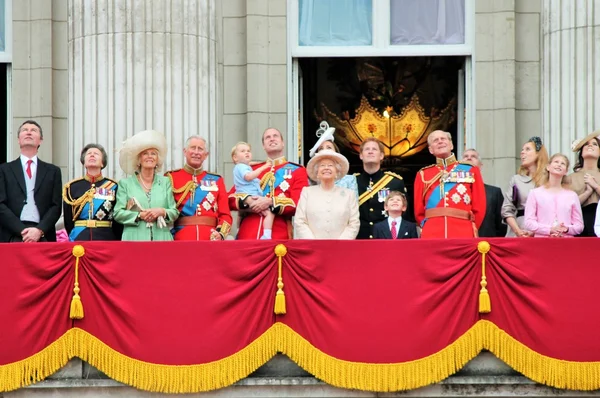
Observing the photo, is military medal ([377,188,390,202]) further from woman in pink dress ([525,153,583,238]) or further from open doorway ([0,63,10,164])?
open doorway ([0,63,10,164])

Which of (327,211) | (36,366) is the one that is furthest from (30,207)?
(327,211)

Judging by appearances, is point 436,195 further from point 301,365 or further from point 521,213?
point 301,365

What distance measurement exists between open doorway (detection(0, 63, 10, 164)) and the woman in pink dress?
7068 mm

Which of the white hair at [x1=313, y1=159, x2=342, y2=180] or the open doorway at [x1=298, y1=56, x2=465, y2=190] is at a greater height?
the open doorway at [x1=298, y1=56, x2=465, y2=190]

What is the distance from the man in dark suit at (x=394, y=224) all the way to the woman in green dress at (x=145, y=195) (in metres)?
1.97

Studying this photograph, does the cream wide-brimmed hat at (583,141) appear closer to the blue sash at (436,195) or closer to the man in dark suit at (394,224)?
the blue sash at (436,195)

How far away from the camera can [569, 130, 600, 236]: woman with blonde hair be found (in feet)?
49.5

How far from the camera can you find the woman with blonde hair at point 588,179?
1509 centimetres

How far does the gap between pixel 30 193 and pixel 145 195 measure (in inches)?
46.4

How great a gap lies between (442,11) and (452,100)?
2.42m

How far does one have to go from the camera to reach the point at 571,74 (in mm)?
17625

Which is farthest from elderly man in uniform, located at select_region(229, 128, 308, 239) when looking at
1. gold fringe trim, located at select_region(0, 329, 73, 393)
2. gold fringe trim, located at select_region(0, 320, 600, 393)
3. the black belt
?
gold fringe trim, located at select_region(0, 329, 73, 393)

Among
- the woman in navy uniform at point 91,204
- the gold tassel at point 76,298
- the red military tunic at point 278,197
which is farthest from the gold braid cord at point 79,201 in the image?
the red military tunic at point 278,197

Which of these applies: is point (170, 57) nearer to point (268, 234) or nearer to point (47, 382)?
point (268, 234)
